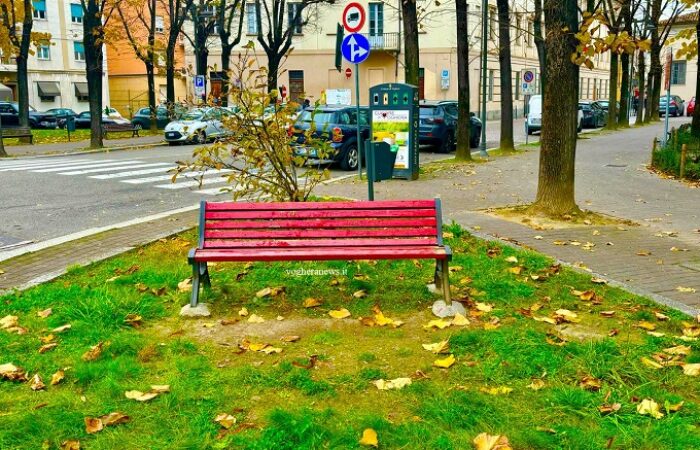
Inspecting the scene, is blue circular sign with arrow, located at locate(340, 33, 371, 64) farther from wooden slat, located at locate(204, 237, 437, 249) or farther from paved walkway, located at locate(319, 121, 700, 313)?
wooden slat, located at locate(204, 237, 437, 249)

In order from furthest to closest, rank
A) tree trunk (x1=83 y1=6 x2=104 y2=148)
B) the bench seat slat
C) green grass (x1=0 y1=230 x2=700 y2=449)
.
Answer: tree trunk (x1=83 y1=6 x2=104 y2=148), the bench seat slat, green grass (x1=0 y1=230 x2=700 y2=449)

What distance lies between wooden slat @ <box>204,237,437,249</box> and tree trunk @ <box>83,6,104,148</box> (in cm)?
2262

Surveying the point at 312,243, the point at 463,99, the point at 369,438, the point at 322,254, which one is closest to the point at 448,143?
the point at 463,99

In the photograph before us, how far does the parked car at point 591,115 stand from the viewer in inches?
1565

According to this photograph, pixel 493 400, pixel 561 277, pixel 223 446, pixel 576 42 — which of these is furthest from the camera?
pixel 576 42

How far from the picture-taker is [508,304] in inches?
221

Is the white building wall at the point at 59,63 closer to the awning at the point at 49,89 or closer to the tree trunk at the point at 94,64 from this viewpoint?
the awning at the point at 49,89

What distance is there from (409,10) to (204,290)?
1242cm

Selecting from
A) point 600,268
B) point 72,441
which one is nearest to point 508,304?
point 600,268

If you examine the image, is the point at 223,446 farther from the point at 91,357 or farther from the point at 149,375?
the point at 91,357

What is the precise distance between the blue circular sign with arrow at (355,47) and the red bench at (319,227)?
5.36 metres

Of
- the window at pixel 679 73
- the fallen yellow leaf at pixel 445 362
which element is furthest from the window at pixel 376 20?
the fallen yellow leaf at pixel 445 362

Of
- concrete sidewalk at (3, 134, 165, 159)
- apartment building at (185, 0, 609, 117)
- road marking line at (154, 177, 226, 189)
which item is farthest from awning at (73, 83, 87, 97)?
road marking line at (154, 177, 226, 189)

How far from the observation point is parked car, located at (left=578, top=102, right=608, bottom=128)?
130 feet
